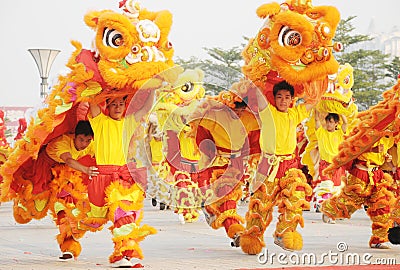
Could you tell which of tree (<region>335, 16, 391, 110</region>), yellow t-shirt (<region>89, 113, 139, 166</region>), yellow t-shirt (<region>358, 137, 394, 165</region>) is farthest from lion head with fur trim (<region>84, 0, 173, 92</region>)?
tree (<region>335, 16, 391, 110</region>)

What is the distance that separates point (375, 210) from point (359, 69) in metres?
21.1

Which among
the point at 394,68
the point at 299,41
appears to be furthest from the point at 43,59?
the point at 394,68

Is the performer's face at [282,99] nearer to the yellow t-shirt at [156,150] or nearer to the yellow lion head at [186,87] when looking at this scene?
the yellow lion head at [186,87]

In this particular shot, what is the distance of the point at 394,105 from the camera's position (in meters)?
9.44

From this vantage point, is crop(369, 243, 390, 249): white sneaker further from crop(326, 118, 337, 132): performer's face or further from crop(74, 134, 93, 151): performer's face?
crop(326, 118, 337, 132): performer's face

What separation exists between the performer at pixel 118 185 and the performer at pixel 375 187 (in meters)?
2.72

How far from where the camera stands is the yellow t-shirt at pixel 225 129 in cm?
980

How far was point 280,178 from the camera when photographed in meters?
9.21

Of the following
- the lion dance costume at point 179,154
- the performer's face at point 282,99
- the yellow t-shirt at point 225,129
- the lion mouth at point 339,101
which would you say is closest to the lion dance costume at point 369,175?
the performer's face at point 282,99

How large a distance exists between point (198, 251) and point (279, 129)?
1843 mm

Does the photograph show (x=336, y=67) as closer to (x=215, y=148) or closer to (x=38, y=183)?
(x=215, y=148)

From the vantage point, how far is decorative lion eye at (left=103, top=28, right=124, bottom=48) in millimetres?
8273

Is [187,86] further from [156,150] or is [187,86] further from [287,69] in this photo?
[287,69]

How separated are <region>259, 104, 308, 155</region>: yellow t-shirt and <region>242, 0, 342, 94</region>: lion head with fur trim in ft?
1.24
